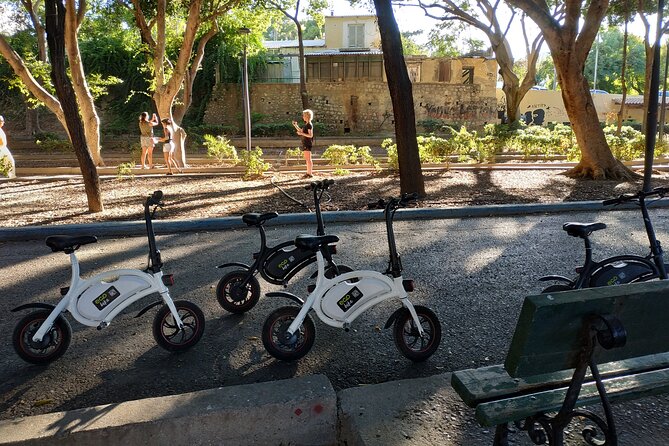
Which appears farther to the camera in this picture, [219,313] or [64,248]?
[219,313]

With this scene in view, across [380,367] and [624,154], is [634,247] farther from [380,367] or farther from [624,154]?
[624,154]

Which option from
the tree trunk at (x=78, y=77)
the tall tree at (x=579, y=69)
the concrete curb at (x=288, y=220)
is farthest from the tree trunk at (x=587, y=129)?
the tree trunk at (x=78, y=77)

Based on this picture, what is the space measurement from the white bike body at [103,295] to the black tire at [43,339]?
71 millimetres

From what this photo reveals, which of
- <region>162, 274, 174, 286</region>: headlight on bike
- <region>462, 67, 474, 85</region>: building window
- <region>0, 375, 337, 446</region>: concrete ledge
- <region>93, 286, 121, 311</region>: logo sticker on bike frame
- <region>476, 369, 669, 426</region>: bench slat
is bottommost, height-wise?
<region>0, 375, 337, 446</region>: concrete ledge

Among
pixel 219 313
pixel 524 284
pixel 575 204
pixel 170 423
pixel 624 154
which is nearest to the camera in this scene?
pixel 170 423

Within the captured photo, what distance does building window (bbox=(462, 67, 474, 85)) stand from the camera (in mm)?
34875

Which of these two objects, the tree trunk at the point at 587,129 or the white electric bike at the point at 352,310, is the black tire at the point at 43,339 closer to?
the white electric bike at the point at 352,310

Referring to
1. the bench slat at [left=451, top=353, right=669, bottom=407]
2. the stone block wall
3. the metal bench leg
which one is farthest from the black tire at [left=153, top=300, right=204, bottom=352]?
the stone block wall

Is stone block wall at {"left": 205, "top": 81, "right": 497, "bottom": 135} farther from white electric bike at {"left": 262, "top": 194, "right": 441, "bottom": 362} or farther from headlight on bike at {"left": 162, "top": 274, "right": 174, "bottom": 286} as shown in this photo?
white electric bike at {"left": 262, "top": 194, "right": 441, "bottom": 362}

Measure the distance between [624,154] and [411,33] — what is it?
36483mm

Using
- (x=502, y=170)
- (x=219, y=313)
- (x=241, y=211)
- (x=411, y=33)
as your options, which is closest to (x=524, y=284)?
(x=219, y=313)

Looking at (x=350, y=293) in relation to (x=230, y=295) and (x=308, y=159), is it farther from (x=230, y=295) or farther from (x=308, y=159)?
(x=308, y=159)

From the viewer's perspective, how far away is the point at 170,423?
109 inches

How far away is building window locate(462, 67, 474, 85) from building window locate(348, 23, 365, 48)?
504 inches
